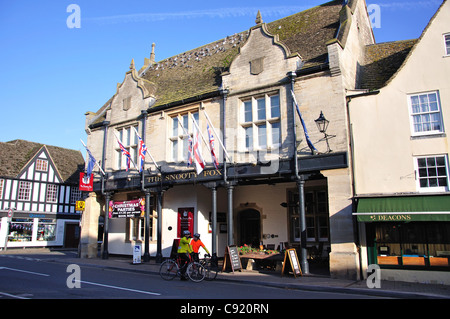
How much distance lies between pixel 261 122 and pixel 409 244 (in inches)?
279

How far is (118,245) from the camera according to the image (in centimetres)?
2092

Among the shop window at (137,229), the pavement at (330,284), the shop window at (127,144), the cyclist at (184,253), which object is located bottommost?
the pavement at (330,284)

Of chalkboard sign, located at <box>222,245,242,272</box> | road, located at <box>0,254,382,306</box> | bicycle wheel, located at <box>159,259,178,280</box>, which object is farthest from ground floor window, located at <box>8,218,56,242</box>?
chalkboard sign, located at <box>222,245,242,272</box>

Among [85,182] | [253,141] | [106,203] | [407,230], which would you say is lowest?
[407,230]

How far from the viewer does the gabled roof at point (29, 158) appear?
31961 millimetres

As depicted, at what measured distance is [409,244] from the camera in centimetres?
1166

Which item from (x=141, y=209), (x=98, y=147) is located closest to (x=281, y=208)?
(x=141, y=209)

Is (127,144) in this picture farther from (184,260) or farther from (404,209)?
(404,209)

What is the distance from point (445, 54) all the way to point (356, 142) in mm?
4019

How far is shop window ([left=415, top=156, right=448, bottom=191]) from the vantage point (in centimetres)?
1134

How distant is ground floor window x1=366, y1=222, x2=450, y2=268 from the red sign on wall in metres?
8.76

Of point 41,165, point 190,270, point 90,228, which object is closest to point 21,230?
point 41,165

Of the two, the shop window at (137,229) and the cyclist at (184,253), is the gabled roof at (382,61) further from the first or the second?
the shop window at (137,229)

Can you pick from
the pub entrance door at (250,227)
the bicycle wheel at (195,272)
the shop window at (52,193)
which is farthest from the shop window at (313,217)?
the shop window at (52,193)
